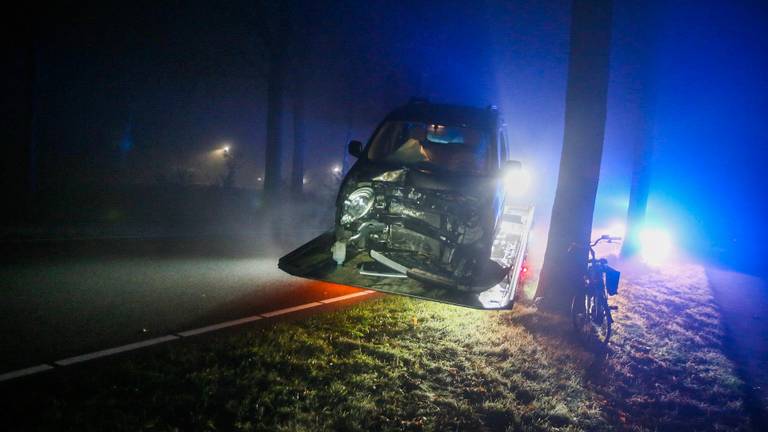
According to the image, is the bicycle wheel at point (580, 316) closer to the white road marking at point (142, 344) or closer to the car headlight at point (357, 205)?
the car headlight at point (357, 205)

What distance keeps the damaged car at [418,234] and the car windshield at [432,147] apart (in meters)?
0.03

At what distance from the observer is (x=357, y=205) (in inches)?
227

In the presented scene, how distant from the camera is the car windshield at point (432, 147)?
6434mm

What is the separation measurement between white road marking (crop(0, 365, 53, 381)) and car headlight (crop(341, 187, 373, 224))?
3493 mm

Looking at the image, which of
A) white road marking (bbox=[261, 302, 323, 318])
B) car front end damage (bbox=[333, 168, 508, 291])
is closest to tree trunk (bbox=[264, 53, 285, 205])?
white road marking (bbox=[261, 302, 323, 318])

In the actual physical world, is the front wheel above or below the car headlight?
below

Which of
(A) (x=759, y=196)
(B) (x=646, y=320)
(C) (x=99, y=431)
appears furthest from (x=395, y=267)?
(A) (x=759, y=196)

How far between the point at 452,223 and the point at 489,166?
141cm

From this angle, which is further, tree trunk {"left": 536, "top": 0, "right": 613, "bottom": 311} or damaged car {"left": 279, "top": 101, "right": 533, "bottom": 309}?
tree trunk {"left": 536, "top": 0, "right": 613, "bottom": 311}

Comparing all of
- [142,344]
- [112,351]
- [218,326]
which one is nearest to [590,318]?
[218,326]

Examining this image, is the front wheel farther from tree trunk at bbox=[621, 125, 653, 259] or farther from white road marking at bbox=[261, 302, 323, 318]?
tree trunk at bbox=[621, 125, 653, 259]

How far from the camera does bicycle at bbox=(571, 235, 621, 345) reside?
6291 mm

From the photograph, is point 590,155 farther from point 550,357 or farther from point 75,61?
point 75,61

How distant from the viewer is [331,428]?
3.19 meters
